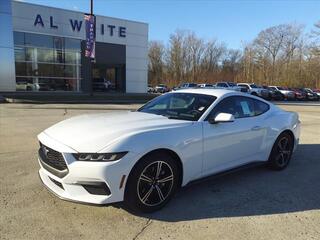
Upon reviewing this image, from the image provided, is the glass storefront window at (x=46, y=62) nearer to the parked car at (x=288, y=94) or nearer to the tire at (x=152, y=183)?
the parked car at (x=288, y=94)

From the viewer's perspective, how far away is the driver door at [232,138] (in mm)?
4453

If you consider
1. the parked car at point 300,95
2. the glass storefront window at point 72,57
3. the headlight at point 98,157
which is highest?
the glass storefront window at point 72,57

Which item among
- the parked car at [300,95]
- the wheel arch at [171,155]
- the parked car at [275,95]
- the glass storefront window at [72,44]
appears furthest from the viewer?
the parked car at [300,95]

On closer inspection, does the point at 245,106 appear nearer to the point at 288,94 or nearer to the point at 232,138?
the point at 232,138

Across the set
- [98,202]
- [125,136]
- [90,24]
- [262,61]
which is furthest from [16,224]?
[262,61]

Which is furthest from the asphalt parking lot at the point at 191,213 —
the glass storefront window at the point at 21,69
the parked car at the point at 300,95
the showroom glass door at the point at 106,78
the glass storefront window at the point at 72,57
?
the parked car at the point at 300,95

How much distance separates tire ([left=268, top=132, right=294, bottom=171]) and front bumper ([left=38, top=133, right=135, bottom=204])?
3204 millimetres

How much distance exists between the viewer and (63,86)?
31.3 meters

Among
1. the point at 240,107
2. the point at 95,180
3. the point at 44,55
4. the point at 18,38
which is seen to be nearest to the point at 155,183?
the point at 95,180

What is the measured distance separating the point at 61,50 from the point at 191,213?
29.7 meters

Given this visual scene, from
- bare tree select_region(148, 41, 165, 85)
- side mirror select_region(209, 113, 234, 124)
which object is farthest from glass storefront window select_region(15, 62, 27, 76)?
bare tree select_region(148, 41, 165, 85)

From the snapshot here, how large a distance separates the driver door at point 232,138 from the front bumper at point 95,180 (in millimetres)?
1315

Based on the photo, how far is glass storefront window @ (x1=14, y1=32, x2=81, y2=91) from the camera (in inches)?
1123

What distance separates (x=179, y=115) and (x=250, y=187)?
158 cm
